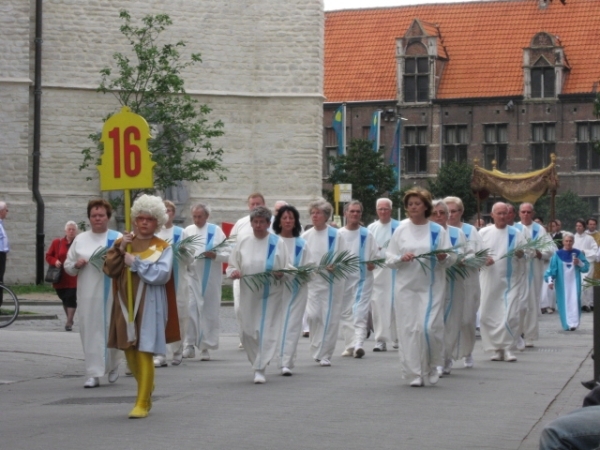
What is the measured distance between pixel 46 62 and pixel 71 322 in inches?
714

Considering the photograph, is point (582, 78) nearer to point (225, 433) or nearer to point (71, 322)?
point (71, 322)

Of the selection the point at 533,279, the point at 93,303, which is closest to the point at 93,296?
the point at 93,303

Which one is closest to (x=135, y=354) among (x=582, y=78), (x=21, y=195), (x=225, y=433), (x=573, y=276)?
(x=225, y=433)

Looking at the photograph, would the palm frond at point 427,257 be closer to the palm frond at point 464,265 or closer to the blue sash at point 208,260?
the palm frond at point 464,265

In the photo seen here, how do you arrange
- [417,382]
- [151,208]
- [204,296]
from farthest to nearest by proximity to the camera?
1. [204,296]
2. [417,382]
3. [151,208]

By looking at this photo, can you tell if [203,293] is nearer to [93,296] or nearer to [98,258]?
[93,296]

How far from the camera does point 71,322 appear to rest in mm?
22062

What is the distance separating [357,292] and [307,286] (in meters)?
2.47

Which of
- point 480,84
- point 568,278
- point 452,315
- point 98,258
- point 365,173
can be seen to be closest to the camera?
point 98,258

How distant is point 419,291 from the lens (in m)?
13.4

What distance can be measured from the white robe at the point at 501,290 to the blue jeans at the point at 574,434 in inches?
430

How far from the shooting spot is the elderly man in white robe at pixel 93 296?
13.2 metres

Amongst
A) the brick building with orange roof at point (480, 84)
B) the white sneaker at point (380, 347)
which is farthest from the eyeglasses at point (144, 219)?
the brick building with orange roof at point (480, 84)

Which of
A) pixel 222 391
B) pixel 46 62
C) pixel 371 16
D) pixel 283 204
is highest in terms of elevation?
pixel 371 16
